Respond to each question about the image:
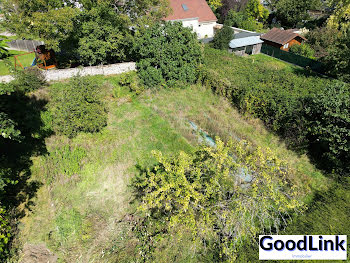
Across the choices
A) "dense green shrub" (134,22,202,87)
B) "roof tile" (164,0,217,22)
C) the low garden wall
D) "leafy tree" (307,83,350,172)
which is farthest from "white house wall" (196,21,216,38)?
"leafy tree" (307,83,350,172)

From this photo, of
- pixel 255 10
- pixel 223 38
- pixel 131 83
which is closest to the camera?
pixel 131 83

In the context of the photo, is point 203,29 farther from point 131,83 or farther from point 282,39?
point 131,83

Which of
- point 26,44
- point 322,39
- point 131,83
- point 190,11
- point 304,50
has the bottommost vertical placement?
point 131,83

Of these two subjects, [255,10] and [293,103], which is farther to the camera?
[255,10]

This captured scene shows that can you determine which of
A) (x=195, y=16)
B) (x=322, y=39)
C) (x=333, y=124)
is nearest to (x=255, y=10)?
(x=322, y=39)

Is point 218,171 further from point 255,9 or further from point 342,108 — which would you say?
point 255,9

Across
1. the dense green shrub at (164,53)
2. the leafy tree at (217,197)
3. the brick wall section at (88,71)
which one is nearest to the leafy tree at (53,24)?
the brick wall section at (88,71)

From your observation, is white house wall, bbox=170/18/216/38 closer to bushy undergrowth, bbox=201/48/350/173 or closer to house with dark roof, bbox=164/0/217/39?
house with dark roof, bbox=164/0/217/39
